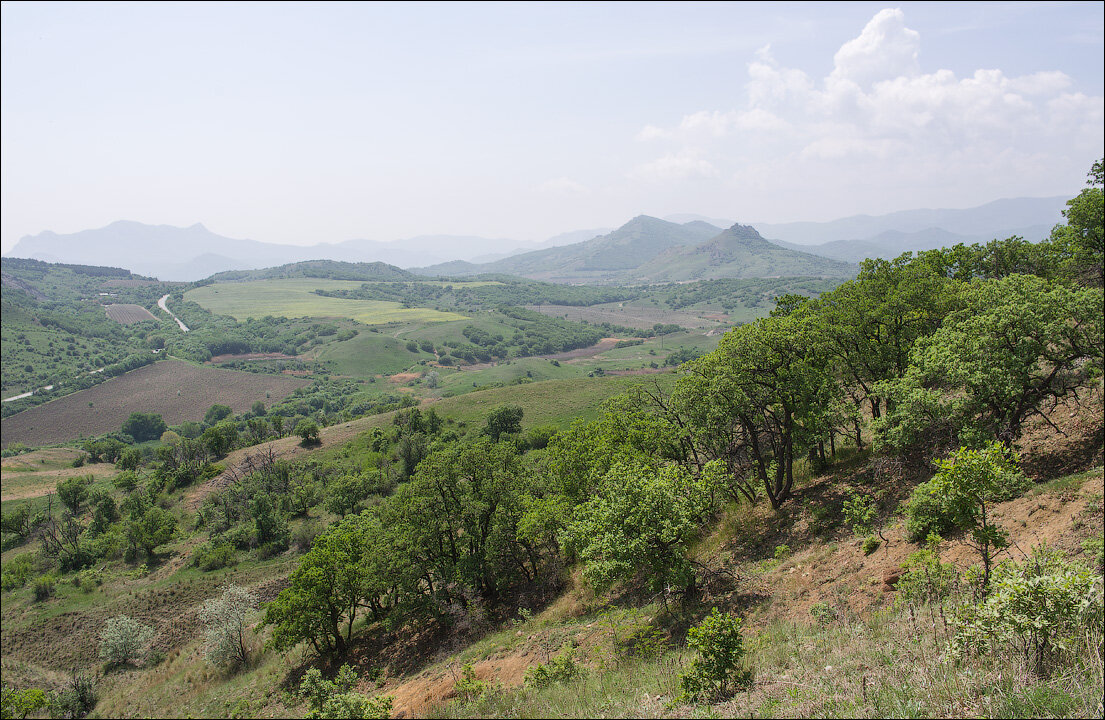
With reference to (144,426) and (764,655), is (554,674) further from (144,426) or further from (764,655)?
(144,426)

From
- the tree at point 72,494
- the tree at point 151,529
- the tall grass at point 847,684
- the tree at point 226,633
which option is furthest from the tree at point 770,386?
the tree at point 72,494

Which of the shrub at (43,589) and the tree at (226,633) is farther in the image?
the shrub at (43,589)

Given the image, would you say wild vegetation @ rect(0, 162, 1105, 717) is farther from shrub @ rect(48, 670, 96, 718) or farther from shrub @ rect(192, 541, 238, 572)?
shrub @ rect(192, 541, 238, 572)

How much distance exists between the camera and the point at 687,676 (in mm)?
11359

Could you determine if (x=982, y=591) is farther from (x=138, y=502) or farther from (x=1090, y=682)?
(x=138, y=502)

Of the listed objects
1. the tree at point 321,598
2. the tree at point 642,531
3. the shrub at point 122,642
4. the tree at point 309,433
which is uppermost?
the tree at point 642,531

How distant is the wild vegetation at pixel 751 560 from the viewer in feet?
34.3

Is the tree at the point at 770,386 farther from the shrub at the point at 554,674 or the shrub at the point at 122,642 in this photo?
the shrub at the point at 122,642

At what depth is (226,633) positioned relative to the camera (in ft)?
113

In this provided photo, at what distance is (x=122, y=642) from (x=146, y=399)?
159708 millimetres

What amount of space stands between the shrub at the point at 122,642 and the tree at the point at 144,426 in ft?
421

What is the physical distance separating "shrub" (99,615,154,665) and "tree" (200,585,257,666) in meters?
8.48

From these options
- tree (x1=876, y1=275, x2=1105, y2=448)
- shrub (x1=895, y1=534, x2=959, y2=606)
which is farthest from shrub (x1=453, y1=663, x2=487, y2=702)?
tree (x1=876, y1=275, x2=1105, y2=448)

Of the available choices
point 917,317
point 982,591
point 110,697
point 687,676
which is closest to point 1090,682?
point 982,591
